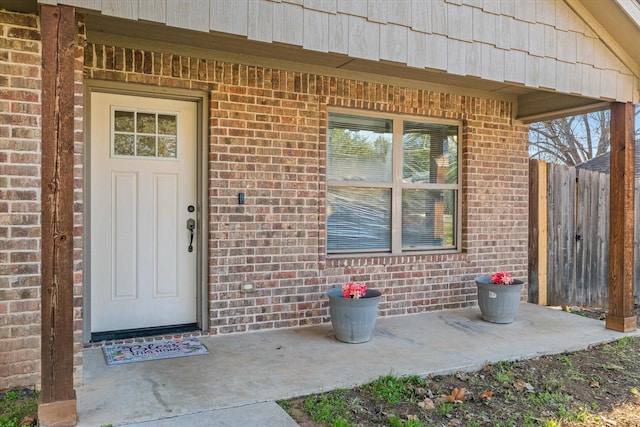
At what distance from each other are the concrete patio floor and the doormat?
8cm

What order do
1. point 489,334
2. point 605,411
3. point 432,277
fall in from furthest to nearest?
point 432,277 → point 489,334 → point 605,411

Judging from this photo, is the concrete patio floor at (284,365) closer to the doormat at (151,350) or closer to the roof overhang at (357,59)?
the doormat at (151,350)

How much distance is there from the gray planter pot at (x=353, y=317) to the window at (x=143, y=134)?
2024 millimetres

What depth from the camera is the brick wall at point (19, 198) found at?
3141mm

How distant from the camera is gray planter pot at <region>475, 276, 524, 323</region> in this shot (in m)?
4.93

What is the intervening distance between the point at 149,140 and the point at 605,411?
4.08 metres

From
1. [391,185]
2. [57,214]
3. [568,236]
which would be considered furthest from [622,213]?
[57,214]

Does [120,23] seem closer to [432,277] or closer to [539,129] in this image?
[432,277]

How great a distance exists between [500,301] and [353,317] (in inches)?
68.7

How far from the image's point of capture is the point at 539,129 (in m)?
16.2

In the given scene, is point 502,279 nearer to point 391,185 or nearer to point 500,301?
point 500,301

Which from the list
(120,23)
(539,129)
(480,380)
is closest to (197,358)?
(480,380)

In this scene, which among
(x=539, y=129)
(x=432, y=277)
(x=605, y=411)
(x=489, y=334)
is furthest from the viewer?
(x=539, y=129)

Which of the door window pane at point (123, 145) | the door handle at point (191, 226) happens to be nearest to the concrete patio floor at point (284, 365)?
the door handle at point (191, 226)
